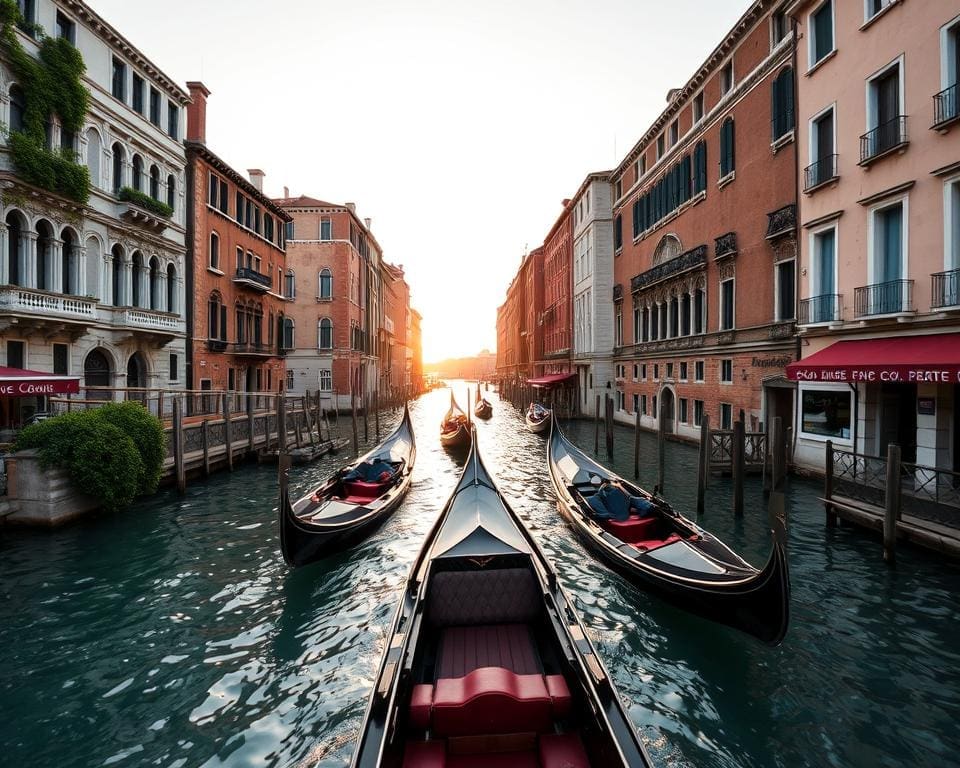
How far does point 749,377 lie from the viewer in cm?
1432

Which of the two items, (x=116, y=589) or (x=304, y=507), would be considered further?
(x=304, y=507)

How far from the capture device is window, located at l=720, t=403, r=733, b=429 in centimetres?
1542

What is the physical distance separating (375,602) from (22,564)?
4.82m

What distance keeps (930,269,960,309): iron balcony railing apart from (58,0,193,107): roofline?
1974cm

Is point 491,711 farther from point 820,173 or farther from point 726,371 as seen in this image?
point 726,371

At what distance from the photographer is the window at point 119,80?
15.0 metres

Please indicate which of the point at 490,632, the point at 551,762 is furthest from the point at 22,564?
the point at 551,762

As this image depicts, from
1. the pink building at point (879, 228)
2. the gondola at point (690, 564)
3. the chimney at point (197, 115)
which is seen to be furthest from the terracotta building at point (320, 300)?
the pink building at point (879, 228)

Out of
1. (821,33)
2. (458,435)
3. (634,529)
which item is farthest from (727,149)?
(634,529)

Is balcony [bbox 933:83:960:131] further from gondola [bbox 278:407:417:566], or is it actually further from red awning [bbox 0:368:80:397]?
red awning [bbox 0:368:80:397]

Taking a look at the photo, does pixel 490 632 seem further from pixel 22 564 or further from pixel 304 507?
pixel 22 564

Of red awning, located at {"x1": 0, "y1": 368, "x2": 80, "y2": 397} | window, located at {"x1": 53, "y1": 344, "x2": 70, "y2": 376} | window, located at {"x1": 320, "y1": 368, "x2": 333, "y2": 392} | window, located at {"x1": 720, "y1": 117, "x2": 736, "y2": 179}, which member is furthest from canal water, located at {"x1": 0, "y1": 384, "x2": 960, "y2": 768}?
window, located at {"x1": 320, "y1": 368, "x2": 333, "y2": 392}

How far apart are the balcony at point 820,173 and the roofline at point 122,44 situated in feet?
59.1

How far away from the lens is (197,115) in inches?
758
